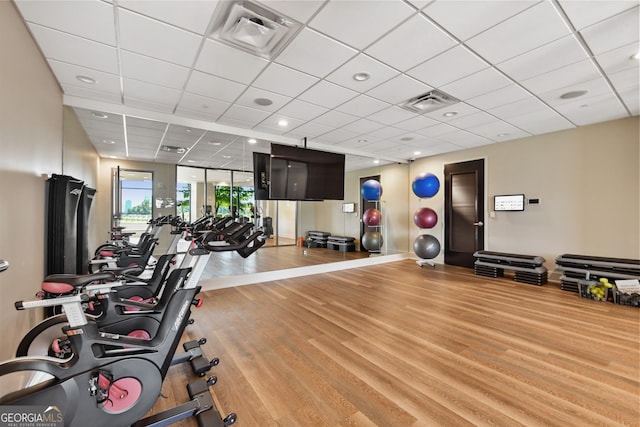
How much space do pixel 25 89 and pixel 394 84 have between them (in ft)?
12.0

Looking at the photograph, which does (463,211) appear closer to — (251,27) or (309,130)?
(309,130)

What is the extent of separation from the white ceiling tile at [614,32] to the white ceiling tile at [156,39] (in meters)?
3.57

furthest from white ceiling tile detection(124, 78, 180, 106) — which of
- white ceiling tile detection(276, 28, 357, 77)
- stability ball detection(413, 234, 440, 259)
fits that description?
stability ball detection(413, 234, 440, 259)

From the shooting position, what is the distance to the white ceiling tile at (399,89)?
11.1 ft

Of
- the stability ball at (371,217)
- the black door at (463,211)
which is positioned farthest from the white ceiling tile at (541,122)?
the stability ball at (371,217)

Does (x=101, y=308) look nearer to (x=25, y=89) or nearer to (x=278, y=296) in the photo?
(x=25, y=89)

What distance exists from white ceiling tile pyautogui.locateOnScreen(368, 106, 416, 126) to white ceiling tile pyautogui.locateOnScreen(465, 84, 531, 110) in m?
0.89

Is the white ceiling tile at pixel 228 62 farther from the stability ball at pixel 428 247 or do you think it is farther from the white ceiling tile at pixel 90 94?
the stability ball at pixel 428 247

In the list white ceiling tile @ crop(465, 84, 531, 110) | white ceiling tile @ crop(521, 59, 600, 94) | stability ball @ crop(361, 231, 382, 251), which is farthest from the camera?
stability ball @ crop(361, 231, 382, 251)

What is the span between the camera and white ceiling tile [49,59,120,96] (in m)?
3.00

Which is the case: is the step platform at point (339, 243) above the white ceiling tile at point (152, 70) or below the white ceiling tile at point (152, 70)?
below

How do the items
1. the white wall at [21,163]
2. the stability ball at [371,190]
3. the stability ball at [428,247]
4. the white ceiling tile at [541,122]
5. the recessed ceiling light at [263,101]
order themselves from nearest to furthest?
the white wall at [21,163] → the recessed ceiling light at [263,101] → the white ceiling tile at [541,122] → the stability ball at [428,247] → the stability ball at [371,190]

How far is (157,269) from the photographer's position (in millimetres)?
3145

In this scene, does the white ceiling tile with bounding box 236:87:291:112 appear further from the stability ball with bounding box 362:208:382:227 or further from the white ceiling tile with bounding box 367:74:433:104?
the stability ball with bounding box 362:208:382:227
